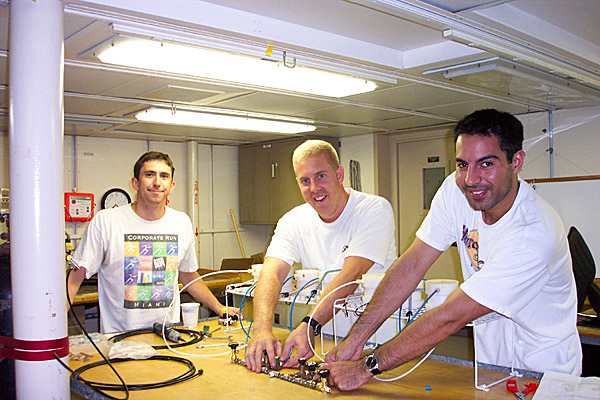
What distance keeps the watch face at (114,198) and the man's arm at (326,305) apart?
396cm

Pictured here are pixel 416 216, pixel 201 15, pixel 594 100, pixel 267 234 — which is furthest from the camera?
pixel 267 234

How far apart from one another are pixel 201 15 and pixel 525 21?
1.60 meters

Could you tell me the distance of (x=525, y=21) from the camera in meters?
2.69

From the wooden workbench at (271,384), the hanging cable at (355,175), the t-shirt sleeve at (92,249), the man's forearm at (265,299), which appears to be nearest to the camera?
the wooden workbench at (271,384)

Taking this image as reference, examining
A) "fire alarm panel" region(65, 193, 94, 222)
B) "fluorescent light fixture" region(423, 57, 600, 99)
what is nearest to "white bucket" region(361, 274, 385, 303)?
"fluorescent light fixture" region(423, 57, 600, 99)

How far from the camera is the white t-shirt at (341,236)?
249cm

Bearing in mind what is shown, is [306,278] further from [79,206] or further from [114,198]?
[114,198]

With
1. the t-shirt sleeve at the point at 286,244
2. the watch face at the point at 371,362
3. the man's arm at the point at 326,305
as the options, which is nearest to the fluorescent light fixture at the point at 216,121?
the t-shirt sleeve at the point at 286,244

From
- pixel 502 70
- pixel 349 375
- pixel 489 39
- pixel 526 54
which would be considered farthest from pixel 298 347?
pixel 502 70

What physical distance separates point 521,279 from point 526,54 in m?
1.66

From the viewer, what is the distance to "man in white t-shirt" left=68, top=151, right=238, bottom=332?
2986 mm

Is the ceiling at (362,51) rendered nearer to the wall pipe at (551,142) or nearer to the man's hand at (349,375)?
the wall pipe at (551,142)

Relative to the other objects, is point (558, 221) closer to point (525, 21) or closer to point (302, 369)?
point (302, 369)

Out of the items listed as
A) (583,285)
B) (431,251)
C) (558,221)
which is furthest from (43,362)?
(583,285)
